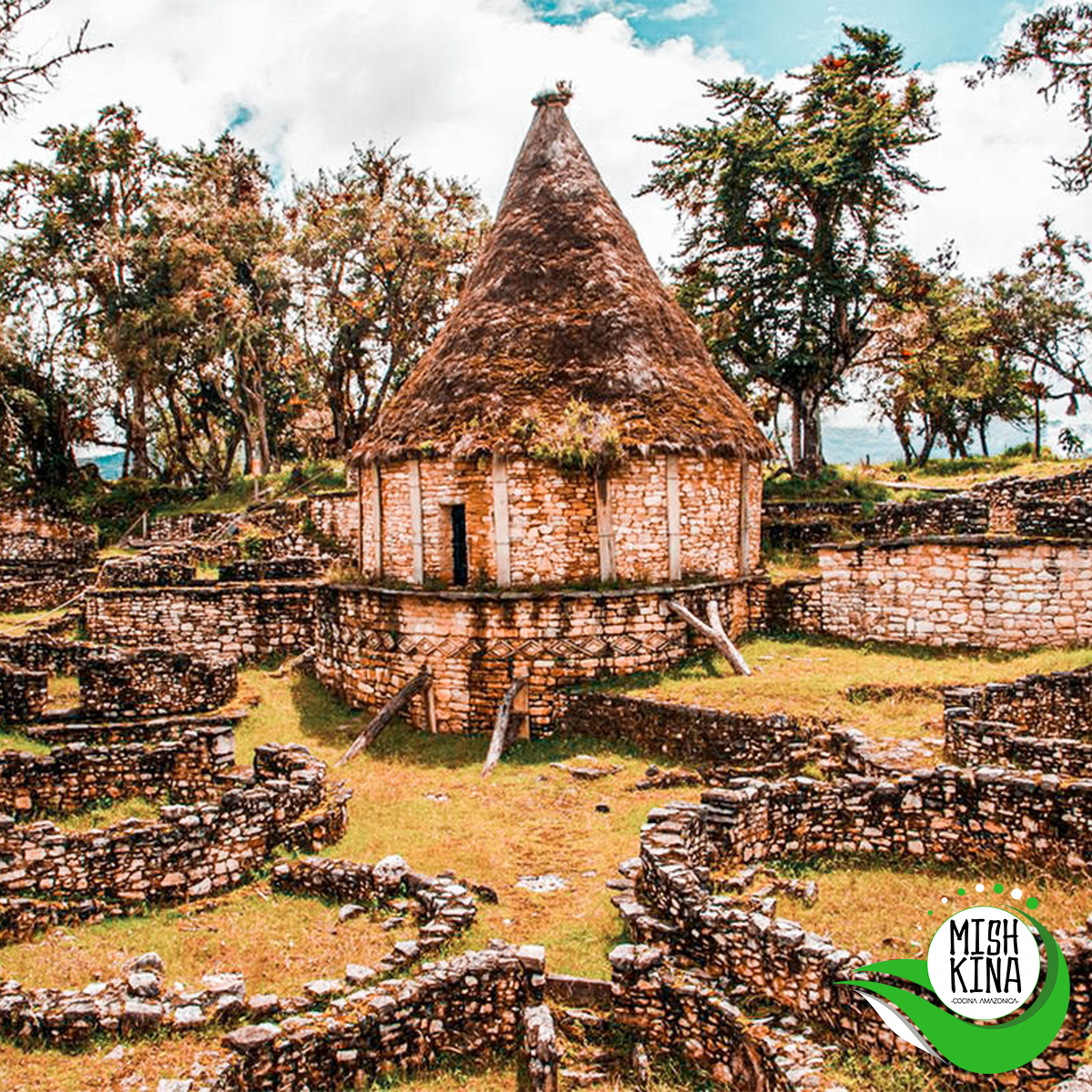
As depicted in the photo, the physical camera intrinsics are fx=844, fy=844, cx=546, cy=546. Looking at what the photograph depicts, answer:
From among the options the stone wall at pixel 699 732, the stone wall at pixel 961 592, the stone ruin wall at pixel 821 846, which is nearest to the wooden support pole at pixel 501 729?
the stone wall at pixel 699 732

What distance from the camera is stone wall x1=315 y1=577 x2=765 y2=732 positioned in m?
15.4

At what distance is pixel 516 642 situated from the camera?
15.4 meters

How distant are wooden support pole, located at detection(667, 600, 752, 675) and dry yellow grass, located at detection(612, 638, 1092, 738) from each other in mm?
283

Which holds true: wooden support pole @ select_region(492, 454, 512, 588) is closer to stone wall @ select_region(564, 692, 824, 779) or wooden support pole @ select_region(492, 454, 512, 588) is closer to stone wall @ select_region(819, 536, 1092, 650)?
stone wall @ select_region(564, 692, 824, 779)

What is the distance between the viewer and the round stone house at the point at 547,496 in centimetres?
1562

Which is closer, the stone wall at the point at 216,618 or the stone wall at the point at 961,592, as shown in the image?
the stone wall at the point at 961,592

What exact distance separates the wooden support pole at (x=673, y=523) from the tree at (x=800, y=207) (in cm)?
1237

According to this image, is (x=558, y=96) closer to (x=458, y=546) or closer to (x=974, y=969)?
(x=458, y=546)

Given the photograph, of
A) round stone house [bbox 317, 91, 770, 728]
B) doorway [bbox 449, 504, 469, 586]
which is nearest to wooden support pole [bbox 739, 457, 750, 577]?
round stone house [bbox 317, 91, 770, 728]

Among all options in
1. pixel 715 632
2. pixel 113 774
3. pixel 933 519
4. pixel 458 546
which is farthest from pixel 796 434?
pixel 113 774

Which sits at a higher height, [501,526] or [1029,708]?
[501,526]

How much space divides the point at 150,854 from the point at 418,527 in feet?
29.7

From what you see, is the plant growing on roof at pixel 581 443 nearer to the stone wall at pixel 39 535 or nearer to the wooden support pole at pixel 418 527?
the wooden support pole at pixel 418 527

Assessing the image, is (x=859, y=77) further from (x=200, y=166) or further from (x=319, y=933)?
(x=319, y=933)
